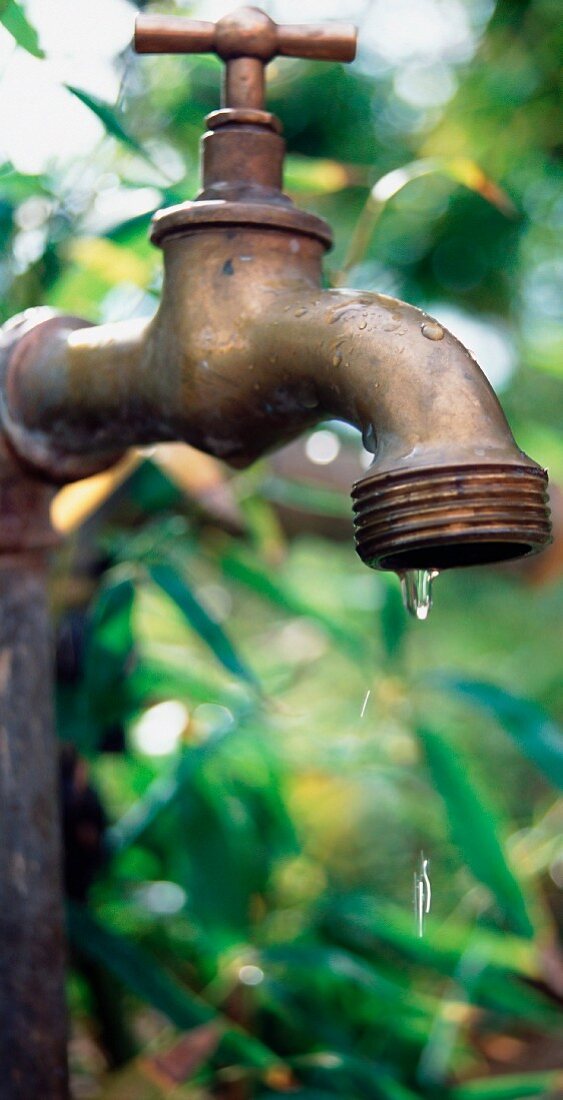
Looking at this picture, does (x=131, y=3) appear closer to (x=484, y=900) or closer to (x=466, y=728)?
(x=484, y=900)

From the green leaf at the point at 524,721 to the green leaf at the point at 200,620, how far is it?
14 centimetres

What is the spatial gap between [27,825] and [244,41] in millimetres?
327

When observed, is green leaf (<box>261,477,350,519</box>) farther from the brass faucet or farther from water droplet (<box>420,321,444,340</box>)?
water droplet (<box>420,321,444,340</box>)

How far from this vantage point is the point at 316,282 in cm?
45

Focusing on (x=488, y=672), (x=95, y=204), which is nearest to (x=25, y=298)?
(x=95, y=204)

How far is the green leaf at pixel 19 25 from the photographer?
0.51 meters

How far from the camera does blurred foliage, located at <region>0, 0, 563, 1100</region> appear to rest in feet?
2.24

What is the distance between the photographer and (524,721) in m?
0.69

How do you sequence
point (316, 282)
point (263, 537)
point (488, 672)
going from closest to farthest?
point (316, 282) → point (263, 537) → point (488, 672)

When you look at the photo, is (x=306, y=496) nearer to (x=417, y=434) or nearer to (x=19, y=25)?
(x=19, y=25)

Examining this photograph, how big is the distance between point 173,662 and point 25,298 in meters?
0.31

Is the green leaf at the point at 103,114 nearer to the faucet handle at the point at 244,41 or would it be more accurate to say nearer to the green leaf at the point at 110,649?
the faucet handle at the point at 244,41

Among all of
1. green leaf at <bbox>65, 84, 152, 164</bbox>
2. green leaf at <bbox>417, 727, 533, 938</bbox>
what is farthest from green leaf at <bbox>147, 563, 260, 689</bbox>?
green leaf at <bbox>65, 84, 152, 164</bbox>

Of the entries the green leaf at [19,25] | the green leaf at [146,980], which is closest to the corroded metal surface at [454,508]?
the green leaf at [19,25]
